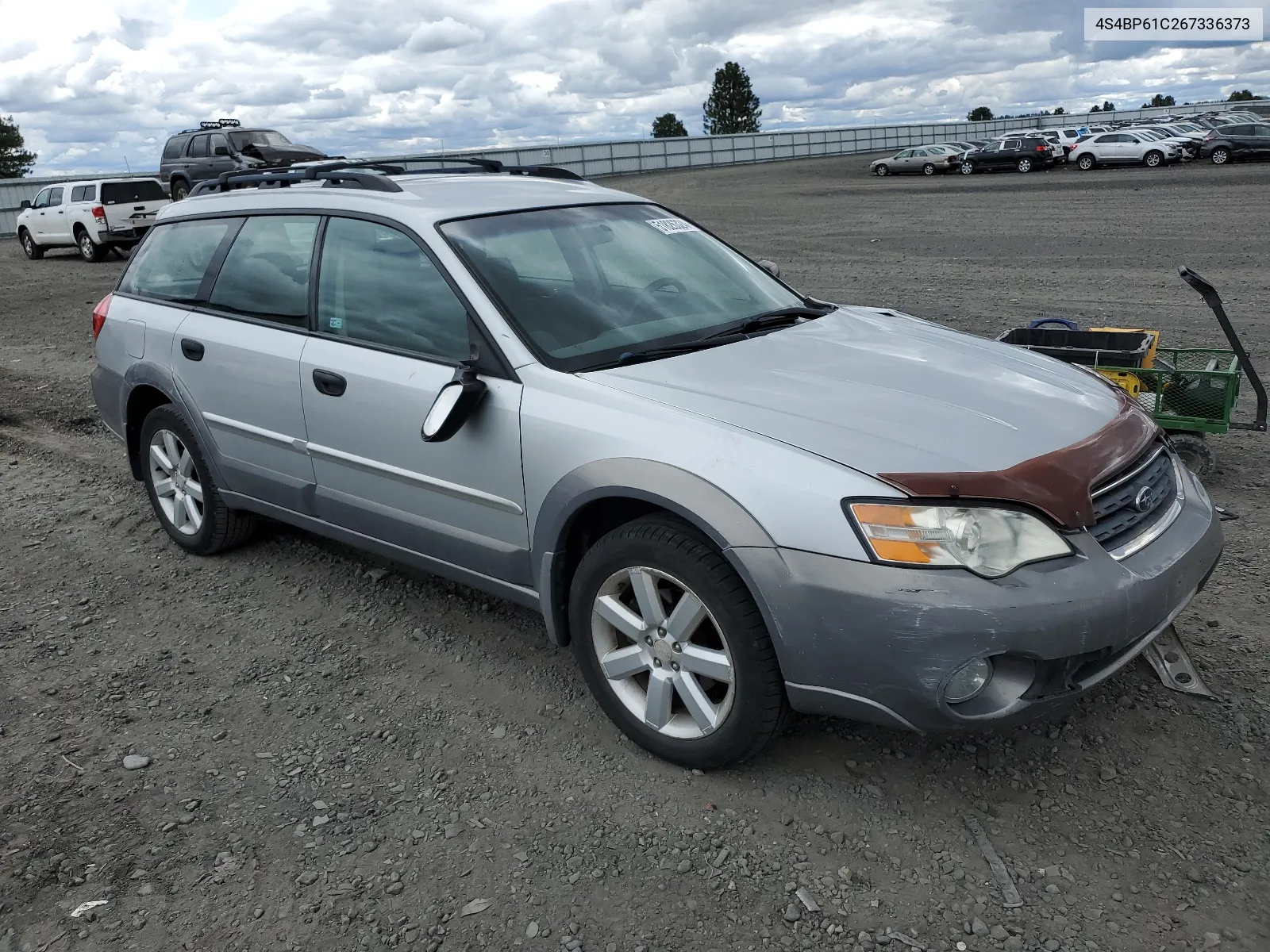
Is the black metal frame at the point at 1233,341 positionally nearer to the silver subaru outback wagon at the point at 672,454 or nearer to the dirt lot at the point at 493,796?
the dirt lot at the point at 493,796

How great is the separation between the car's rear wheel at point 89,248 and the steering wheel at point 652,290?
19763 millimetres

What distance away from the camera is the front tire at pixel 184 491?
4844mm

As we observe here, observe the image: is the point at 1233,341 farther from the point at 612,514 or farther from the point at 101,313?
the point at 101,313

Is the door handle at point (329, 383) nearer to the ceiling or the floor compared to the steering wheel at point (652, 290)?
nearer to the floor

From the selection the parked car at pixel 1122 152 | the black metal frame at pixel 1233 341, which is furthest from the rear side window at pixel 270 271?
the parked car at pixel 1122 152

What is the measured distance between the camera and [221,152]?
75.2 ft

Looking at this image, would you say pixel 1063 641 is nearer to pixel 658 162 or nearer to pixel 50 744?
pixel 50 744

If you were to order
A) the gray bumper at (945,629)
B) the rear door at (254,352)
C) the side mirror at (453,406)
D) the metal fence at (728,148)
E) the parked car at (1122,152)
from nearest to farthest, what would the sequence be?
the gray bumper at (945,629)
the side mirror at (453,406)
the rear door at (254,352)
the parked car at (1122,152)
the metal fence at (728,148)

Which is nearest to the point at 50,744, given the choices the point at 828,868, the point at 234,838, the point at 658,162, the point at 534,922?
the point at 234,838

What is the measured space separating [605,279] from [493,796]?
73.3 inches

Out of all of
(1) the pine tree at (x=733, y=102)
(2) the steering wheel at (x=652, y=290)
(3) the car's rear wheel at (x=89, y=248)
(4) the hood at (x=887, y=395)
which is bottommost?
(4) the hood at (x=887, y=395)

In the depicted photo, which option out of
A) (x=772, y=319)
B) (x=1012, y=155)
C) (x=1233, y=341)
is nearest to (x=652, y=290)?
(x=772, y=319)

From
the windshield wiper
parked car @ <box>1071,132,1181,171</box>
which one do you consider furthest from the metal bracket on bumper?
parked car @ <box>1071,132,1181,171</box>

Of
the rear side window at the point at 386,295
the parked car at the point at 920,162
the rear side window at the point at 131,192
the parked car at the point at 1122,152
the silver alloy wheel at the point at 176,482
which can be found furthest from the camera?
the parked car at the point at 920,162
